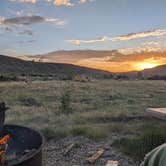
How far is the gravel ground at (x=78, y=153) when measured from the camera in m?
4.99

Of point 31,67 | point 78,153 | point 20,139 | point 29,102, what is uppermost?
point 31,67

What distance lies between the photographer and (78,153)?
17.7 feet

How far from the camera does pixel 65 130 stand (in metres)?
6.49

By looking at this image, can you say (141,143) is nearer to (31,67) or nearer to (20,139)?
(20,139)

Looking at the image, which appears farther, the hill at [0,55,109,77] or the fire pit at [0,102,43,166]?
the hill at [0,55,109,77]

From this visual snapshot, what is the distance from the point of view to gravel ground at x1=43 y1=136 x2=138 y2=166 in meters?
4.99

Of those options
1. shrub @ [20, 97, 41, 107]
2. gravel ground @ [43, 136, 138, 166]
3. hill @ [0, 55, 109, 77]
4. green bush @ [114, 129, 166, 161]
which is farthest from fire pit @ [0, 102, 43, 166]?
hill @ [0, 55, 109, 77]

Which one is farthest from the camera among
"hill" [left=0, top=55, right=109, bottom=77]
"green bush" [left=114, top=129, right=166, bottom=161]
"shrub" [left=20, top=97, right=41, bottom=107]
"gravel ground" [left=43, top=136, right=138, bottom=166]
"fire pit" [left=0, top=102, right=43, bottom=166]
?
"hill" [left=0, top=55, right=109, bottom=77]

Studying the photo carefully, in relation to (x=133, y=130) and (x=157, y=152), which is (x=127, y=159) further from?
(x=157, y=152)

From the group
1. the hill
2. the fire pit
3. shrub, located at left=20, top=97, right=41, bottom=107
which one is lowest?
shrub, located at left=20, top=97, right=41, bottom=107

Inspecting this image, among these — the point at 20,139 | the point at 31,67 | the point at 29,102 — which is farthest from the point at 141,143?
the point at 31,67

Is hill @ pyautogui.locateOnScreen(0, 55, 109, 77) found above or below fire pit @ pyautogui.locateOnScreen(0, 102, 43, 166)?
above

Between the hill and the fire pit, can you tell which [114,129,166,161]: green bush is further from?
the hill

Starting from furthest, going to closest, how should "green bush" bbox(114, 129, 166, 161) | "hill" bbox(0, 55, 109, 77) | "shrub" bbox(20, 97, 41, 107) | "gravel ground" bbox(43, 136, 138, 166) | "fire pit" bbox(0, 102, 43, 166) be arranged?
"hill" bbox(0, 55, 109, 77)
"shrub" bbox(20, 97, 41, 107)
"green bush" bbox(114, 129, 166, 161)
"gravel ground" bbox(43, 136, 138, 166)
"fire pit" bbox(0, 102, 43, 166)
